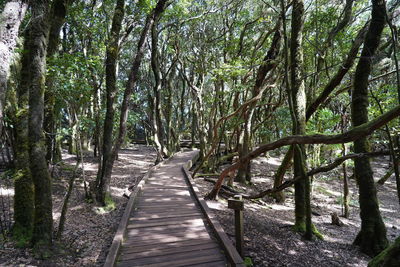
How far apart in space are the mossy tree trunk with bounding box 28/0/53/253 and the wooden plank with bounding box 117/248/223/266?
169 centimetres

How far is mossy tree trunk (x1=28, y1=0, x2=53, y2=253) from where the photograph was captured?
3752mm

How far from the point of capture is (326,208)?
31.6 feet

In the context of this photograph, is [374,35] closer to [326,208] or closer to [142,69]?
[326,208]

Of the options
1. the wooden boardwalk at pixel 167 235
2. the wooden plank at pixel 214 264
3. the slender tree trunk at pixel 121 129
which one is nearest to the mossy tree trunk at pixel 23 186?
the wooden boardwalk at pixel 167 235

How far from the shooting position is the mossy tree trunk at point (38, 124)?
3.75 m

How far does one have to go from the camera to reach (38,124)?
382 cm

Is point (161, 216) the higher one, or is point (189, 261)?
point (161, 216)

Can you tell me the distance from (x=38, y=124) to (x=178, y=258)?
3.48m

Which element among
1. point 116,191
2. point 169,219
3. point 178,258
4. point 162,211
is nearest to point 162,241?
point 178,258

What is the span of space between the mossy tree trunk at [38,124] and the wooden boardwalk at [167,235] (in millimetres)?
1502

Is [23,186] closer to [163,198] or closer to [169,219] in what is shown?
[169,219]

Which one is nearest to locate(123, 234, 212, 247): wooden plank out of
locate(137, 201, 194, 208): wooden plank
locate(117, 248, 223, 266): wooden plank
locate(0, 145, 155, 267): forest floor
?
locate(117, 248, 223, 266): wooden plank

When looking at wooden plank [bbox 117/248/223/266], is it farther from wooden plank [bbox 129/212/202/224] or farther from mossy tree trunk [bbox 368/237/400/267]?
mossy tree trunk [bbox 368/237/400/267]

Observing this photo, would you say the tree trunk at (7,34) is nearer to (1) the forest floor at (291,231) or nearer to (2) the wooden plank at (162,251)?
(2) the wooden plank at (162,251)
